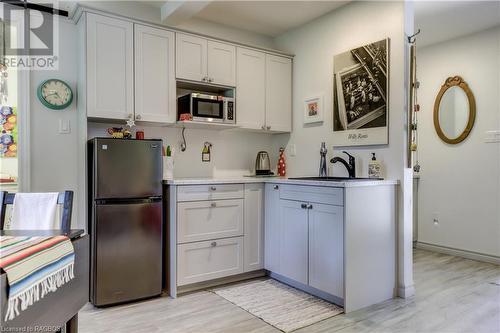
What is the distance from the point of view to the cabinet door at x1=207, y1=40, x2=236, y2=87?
3.50 m

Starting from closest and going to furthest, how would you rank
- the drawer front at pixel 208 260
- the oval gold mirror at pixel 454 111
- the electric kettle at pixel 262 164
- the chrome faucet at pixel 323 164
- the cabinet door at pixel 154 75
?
the drawer front at pixel 208 260 < the cabinet door at pixel 154 75 < the chrome faucet at pixel 323 164 < the electric kettle at pixel 262 164 < the oval gold mirror at pixel 454 111

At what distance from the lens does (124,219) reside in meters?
2.77

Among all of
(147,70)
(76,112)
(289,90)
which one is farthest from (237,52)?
(76,112)

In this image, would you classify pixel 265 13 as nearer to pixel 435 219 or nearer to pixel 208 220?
pixel 208 220

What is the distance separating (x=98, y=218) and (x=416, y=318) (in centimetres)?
243

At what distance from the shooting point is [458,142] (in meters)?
4.25

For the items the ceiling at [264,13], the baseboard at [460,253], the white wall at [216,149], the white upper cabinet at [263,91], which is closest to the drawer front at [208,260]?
the white wall at [216,149]

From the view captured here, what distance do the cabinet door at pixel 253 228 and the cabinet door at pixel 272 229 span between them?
0.14 ft

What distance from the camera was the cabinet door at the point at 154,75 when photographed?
3074 mm

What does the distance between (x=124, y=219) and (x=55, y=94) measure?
4.23ft

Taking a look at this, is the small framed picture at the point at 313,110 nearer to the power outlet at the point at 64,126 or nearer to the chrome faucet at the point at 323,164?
the chrome faucet at the point at 323,164

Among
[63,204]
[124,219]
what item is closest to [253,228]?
[124,219]

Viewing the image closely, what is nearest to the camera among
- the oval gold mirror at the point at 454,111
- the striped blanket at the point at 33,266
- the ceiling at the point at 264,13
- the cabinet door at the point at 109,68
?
the striped blanket at the point at 33,266

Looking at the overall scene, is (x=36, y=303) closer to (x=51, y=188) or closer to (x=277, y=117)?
(x=51, y=188)
